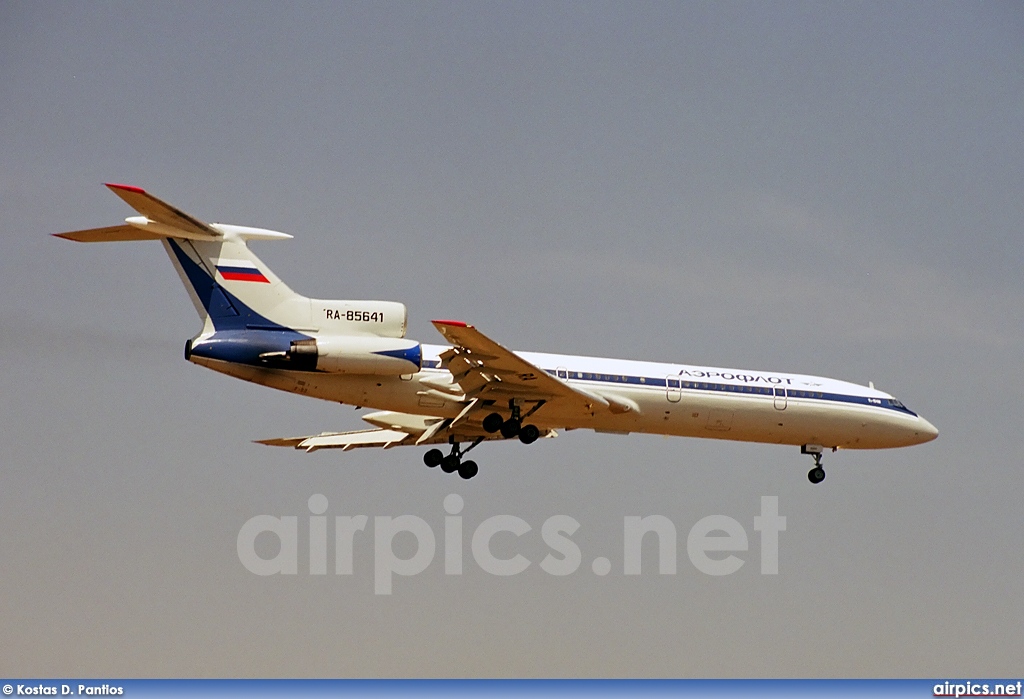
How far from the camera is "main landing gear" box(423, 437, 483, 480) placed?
119 feet

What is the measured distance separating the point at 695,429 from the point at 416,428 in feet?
26.0

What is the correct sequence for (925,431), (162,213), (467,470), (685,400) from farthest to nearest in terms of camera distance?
(925,431), (467,470), (685,400), (162,213)

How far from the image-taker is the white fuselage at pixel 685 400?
32.5 metres

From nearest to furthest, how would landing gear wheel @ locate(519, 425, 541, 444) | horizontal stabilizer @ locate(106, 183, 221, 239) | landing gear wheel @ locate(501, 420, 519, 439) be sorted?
1. horizontal stabilizer @ locate(106, 183, 221, 239)
2. landing gear wheel @ locate(501, 420, 519, 439)
3. landing gear wheel @ locate(519, 425, 541, 444)

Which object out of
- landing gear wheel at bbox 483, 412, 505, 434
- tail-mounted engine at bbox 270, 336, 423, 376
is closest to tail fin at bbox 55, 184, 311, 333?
tail-mounted engine at bbox 270, 336, 423, 376

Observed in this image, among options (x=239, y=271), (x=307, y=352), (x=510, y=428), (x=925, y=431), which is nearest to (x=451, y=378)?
(x=510, y=428)

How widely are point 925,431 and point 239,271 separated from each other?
792 inches

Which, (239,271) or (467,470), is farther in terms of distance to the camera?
(467,470)

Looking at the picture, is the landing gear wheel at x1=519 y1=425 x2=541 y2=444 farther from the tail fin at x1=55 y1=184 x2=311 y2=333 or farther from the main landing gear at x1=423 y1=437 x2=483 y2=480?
the tail fin at x1=55 y1=184 x2=311 y2=333

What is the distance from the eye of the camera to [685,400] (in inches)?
1380

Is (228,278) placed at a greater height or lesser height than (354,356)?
greater

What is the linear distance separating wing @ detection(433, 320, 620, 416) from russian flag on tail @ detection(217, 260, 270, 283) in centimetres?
487

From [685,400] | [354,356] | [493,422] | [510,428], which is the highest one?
[354,356]

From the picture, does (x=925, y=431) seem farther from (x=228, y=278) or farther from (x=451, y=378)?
(x=228, y=278)
